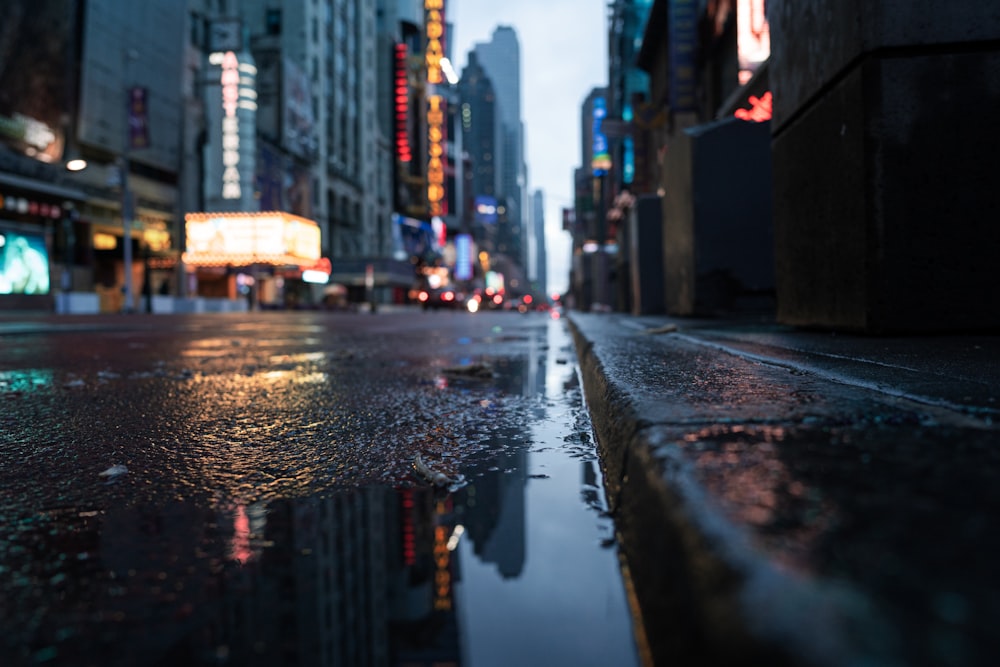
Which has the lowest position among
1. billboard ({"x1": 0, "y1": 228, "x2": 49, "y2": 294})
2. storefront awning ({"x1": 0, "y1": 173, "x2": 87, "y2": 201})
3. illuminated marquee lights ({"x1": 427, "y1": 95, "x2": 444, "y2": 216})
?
billboard ({"x1": 0, "y1": 228, "x2": 49, "y2": 294})

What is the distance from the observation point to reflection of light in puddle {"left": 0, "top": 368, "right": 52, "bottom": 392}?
3.90m

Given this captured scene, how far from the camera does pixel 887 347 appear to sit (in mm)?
3119

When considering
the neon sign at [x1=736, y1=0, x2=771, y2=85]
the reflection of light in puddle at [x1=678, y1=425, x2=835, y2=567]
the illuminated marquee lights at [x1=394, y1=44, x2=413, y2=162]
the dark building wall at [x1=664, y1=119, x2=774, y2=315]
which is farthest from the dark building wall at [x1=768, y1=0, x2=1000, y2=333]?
the illuminated marquee lights at [x1=394, y1=44, x2=413, y2=162]

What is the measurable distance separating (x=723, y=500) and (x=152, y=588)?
877 mm

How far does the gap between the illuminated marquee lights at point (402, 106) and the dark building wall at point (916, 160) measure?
82.2 meters

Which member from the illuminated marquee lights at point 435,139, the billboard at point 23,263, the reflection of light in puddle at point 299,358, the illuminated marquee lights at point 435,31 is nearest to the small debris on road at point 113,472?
the reflection of light in puddle at point 299,358

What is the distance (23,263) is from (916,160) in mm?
36650

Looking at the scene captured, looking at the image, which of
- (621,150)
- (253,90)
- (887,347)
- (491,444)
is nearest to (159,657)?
(491,444)

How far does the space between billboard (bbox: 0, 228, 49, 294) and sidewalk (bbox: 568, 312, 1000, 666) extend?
120 feet

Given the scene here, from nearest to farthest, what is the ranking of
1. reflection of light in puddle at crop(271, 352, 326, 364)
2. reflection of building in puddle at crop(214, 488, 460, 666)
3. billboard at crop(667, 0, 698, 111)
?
reflection of building in puddle at crop(214, 488, 460, 666) < reflection of light in puddle at crop(271, 352, 326, 364) < billboard at crop(667, 0, 698, 111)

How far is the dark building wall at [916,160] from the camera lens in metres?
3.35

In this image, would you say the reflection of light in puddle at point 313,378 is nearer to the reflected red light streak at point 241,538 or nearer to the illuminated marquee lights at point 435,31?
the reflected red light streak at point 241,538

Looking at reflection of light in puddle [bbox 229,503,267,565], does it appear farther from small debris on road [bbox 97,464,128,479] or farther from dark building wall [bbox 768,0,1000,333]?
dark building wall [bbox 768,0,1000,333]

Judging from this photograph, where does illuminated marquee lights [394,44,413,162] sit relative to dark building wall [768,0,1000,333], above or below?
above
